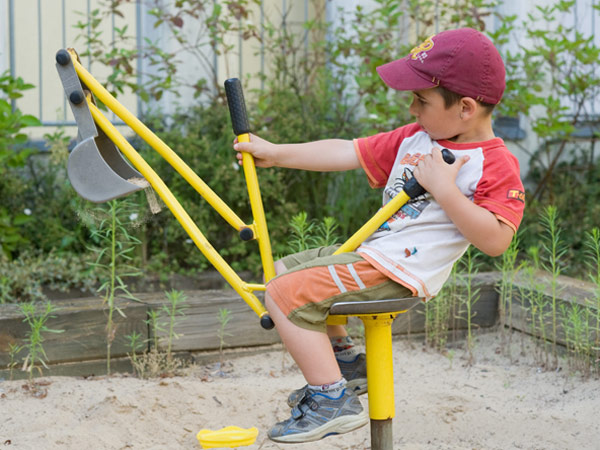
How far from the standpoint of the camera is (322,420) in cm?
204

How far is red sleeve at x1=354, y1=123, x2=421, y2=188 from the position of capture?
2324mm

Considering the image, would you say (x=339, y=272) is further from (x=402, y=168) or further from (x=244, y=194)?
(x=244, y=194)

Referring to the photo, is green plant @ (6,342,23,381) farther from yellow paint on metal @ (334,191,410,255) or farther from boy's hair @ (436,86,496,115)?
boy's hair @ (436,86,496,115)

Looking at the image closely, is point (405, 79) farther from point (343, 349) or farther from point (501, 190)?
point (343, 349)

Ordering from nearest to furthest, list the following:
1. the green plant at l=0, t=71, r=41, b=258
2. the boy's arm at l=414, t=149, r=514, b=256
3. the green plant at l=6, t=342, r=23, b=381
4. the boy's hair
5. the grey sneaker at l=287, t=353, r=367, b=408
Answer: the boy's arm at l=414, t=149, r=514, b=256 → the boy's hair → the grey sneaker at l=287, t=353, r=367, b=408 → the green plant at l=6, t=342, r=23, b=381 → the green plant at l=0, t=71, r=41, b=258

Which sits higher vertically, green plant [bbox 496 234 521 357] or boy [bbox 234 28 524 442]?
boy [bbox 234 28 524 442]

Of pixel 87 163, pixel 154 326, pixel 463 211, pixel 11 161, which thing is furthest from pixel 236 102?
pixel 11 161

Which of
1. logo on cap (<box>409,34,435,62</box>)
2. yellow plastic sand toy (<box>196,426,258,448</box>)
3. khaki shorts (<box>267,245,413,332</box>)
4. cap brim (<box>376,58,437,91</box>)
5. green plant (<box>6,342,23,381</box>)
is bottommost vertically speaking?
yellow plastic sand toy (<box>196,426,258,448</box>)

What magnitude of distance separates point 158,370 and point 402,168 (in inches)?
65.4

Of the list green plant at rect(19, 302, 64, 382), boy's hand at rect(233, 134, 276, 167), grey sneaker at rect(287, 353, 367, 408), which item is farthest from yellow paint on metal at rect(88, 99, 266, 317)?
green plant at rect(19, 302, 64, 382)

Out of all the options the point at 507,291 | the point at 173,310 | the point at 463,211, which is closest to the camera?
the point at 463,211

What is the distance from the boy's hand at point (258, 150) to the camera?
2.23 metres

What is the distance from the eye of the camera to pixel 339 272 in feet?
6.77

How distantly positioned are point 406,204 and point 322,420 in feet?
1.97
